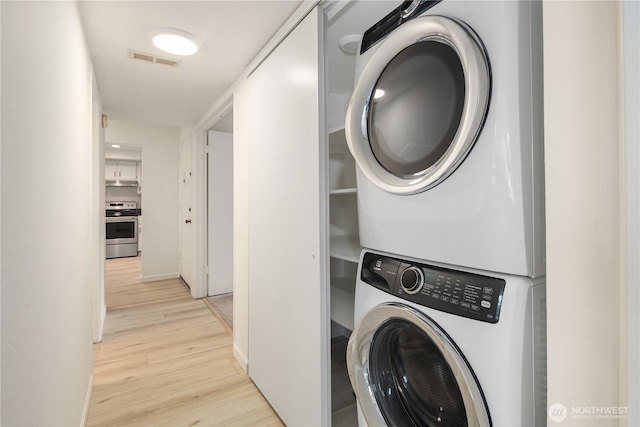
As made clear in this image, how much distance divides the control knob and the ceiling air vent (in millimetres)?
2060

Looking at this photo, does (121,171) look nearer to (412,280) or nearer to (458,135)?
(412,280)

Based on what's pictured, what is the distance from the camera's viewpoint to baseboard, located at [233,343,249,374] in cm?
215

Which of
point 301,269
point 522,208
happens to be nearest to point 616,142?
point 522,208

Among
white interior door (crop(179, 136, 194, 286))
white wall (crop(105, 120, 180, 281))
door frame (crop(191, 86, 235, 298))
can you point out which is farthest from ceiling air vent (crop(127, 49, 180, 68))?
white wall (crop(105, 120, 180, 281))

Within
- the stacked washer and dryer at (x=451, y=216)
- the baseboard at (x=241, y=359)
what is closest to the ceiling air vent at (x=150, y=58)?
the stacked washer and dryer at (x=451, y=216)

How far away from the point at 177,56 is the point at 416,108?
175cm

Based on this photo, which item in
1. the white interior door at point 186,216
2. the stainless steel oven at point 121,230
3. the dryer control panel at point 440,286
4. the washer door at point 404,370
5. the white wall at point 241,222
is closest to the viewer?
the dryer control panel at point 440,286

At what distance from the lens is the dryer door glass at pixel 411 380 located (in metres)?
0.91

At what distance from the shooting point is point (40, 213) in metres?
0.85

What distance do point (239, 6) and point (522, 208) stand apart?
152 cm

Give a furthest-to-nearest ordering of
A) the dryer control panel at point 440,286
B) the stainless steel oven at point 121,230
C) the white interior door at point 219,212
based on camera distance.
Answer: the stainless steel oven at point 121,230, the white interior door at point 219,212, the dryer control panel at point 440,286

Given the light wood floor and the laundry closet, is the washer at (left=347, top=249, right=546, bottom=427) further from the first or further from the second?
the light wood floor

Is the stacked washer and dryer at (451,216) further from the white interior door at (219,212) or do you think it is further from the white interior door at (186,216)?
the white interior door at (186,216)

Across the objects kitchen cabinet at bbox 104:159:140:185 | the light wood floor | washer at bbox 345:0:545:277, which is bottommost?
the light wood floor
